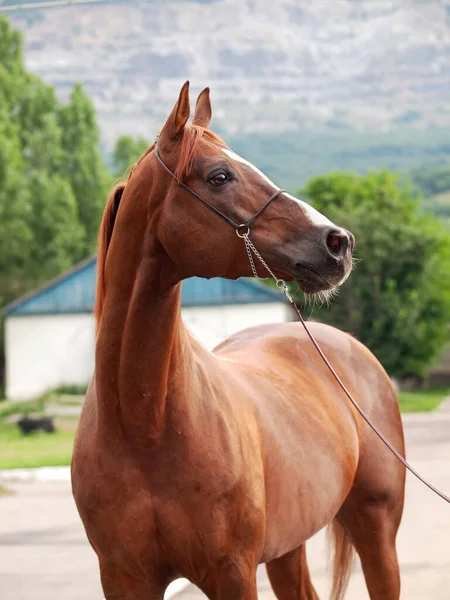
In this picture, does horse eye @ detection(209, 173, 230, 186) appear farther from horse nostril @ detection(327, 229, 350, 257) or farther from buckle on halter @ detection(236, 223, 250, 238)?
horse nostril @ detection(327, 229, 350, 257)

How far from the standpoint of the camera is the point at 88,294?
3631 cm

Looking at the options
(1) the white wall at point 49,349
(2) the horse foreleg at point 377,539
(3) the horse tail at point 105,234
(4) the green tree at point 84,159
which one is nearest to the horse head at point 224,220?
(3) the horse tail at point 105,234

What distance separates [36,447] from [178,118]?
18.5 metres

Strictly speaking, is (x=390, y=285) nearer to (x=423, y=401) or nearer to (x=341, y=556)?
(x=423, y=401)

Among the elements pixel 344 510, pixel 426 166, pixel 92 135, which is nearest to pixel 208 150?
pixel 344 510

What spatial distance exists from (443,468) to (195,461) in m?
10.9

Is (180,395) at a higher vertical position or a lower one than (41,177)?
higher

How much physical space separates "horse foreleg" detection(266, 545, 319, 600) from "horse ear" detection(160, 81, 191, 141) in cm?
238

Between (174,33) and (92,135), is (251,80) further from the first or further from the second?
(92,135)

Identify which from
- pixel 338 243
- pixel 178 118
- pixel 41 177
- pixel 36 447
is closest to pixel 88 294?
pixel 41 177

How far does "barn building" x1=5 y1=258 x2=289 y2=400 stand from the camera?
34594 millimetres

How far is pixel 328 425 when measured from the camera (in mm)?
4078

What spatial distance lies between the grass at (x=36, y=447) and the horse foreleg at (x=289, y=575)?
11.1 metres

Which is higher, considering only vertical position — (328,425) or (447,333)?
(328,425)
